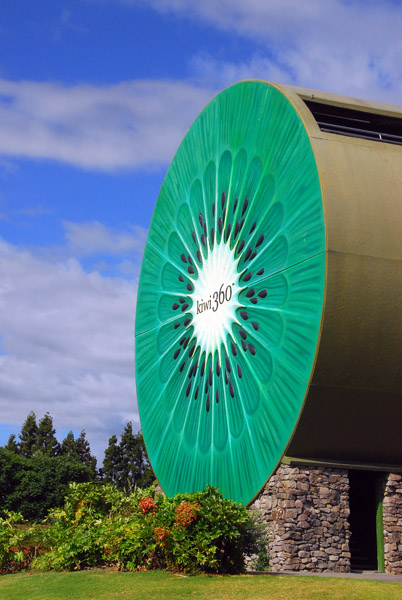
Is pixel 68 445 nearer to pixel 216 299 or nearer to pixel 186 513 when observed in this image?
pixel 216 299

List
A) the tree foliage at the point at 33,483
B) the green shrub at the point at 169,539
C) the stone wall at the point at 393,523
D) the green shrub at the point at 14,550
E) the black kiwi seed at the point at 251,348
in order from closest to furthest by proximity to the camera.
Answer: the green shrub at the point at 169,539, the stone wall at the point at 393,523, the green shrub at the point at 14,550, the black kiwi seed at the point at 251,348, the tree foliage at the point at 33,483

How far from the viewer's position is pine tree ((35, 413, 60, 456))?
77.8 metres

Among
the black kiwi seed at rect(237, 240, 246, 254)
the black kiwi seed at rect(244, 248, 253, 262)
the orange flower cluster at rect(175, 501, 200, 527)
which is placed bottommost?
the orange flower cluster at rect(175, 501, 200, 527)

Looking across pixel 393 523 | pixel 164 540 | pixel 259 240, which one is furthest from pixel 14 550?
pixel 259 240

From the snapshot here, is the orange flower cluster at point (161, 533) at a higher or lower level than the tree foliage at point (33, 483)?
lower

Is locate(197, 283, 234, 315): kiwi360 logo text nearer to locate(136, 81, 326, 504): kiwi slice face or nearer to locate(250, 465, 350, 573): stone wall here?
locate(136, 81, 326, 504): kiwi slice face

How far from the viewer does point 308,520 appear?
70.4 feet

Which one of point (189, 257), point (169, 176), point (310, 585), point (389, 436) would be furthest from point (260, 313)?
point (169, 176)

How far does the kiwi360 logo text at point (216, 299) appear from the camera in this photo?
27.1 meters

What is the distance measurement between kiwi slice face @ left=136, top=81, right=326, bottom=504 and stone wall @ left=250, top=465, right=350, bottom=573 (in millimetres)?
980

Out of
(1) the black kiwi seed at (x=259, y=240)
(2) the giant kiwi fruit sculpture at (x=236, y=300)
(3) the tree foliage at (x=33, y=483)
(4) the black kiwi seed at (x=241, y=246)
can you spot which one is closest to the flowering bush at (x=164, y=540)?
(2) the giant kiwi fruit sculpture at (x=236, y=300)

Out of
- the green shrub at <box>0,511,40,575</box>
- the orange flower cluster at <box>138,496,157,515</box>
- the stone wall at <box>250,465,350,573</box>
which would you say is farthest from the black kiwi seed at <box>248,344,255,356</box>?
the green shrub at <box>0,511,40,575</box>

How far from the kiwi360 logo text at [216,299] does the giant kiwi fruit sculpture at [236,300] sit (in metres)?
0.09

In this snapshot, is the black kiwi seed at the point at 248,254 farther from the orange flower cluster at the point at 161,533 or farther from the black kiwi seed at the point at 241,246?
the orange flower cluster at the point at 161,533
